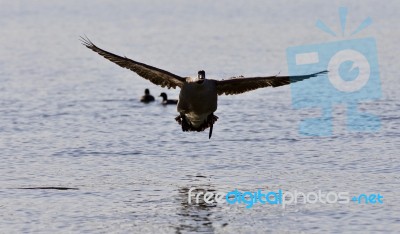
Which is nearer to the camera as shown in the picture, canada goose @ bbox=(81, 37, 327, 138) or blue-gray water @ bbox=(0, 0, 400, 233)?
blue-gray water @ bbox=(0, 0, 400, 233)

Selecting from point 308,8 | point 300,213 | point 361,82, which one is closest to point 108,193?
point 300,213

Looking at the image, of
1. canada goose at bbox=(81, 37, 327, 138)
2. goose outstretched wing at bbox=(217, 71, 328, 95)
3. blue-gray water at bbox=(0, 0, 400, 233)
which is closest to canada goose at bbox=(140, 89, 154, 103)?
blue-gray water at bbox=(0, 0, 400, 233)

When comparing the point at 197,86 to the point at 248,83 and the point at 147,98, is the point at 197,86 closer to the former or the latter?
the point at 248,83

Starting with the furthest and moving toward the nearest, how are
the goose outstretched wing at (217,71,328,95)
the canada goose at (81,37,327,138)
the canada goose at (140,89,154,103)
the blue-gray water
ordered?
the canada goose at (140,89,154,103) < the goose outstretched wing at (217,71,328,95) < the canada goose at (81,37,327,138) < the blue-gray water

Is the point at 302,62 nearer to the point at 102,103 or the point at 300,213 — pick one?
the point at 102,103

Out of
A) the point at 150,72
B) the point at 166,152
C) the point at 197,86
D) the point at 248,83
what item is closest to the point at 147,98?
the point at 166,152

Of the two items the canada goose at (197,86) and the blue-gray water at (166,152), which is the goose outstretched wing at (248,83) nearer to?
the canada goose at (197,86)

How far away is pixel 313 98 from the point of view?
40500 mm

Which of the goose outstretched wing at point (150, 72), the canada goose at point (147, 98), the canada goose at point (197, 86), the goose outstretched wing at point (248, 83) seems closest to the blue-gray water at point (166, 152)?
the canada goose at point (147, 98)

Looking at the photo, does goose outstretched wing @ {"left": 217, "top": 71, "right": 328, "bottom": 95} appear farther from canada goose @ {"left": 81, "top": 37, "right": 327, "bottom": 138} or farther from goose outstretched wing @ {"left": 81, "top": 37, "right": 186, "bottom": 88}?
goose outstretched wing @ {"left": 81, "top": 37, "right": 186, "bottom": 88}

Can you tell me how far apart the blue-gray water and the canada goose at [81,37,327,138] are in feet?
6.40

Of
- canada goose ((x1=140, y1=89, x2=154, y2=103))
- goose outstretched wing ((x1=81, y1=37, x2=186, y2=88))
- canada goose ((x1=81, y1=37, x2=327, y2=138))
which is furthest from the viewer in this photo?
canada goose ((x1=140, y1=89, x2=154, y2=103))

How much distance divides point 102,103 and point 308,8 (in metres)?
68.2

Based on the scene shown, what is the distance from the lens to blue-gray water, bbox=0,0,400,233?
21.9 m
